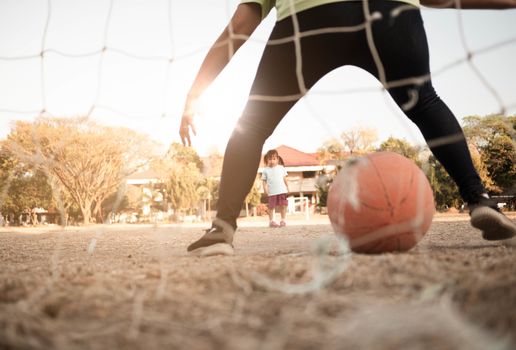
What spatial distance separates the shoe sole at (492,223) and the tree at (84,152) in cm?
1636

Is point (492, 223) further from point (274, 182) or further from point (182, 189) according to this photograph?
point (182, 189)

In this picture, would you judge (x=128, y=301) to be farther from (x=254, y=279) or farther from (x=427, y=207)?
(x=427, y=207)

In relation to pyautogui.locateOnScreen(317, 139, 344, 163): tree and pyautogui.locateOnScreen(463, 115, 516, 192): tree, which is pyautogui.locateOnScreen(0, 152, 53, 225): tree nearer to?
pyautogui.locateOnScreen(317, 139, 344, 163): tree

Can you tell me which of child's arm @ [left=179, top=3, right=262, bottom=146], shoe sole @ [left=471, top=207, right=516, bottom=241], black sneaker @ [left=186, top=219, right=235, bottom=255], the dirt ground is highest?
child's arm @ [left=179, top=3, right=262, bottom=146]

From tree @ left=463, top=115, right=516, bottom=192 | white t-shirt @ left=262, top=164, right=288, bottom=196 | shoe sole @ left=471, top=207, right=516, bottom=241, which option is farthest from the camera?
tree @ left=463, top=115, right=516, bottom=192

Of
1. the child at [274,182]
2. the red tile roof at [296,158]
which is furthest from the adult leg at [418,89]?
the red tile roof at [296,158]

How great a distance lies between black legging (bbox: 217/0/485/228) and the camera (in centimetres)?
221

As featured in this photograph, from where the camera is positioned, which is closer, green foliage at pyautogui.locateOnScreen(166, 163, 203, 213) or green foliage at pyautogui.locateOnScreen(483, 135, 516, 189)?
green foliage at pyautogui.locateOnScreen(483, 135, 516, 189)

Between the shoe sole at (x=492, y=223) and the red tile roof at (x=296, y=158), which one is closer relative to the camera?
the shoe sole at (x=492, y=223)

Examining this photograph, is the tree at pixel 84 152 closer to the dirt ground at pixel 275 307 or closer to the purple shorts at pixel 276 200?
the purple shorts at pixel 276 200

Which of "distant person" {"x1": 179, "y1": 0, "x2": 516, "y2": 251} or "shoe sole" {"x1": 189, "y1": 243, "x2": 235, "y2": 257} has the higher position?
"distant person" {"x1": 179, "y1": 0, "x2": 516, "y2": 251}

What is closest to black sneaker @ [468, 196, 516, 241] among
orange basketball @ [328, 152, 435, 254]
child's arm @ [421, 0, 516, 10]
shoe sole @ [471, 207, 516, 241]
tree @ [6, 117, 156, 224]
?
shoe sole @ [471, 207, 516, 241]

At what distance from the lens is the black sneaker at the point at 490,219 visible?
2266mm

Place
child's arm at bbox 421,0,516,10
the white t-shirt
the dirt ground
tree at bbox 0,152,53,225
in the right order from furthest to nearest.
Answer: tree at bbox 0,152,53,225
the white t-shirt
child's arm at bbox 421,0,516,10
the dirt ground
